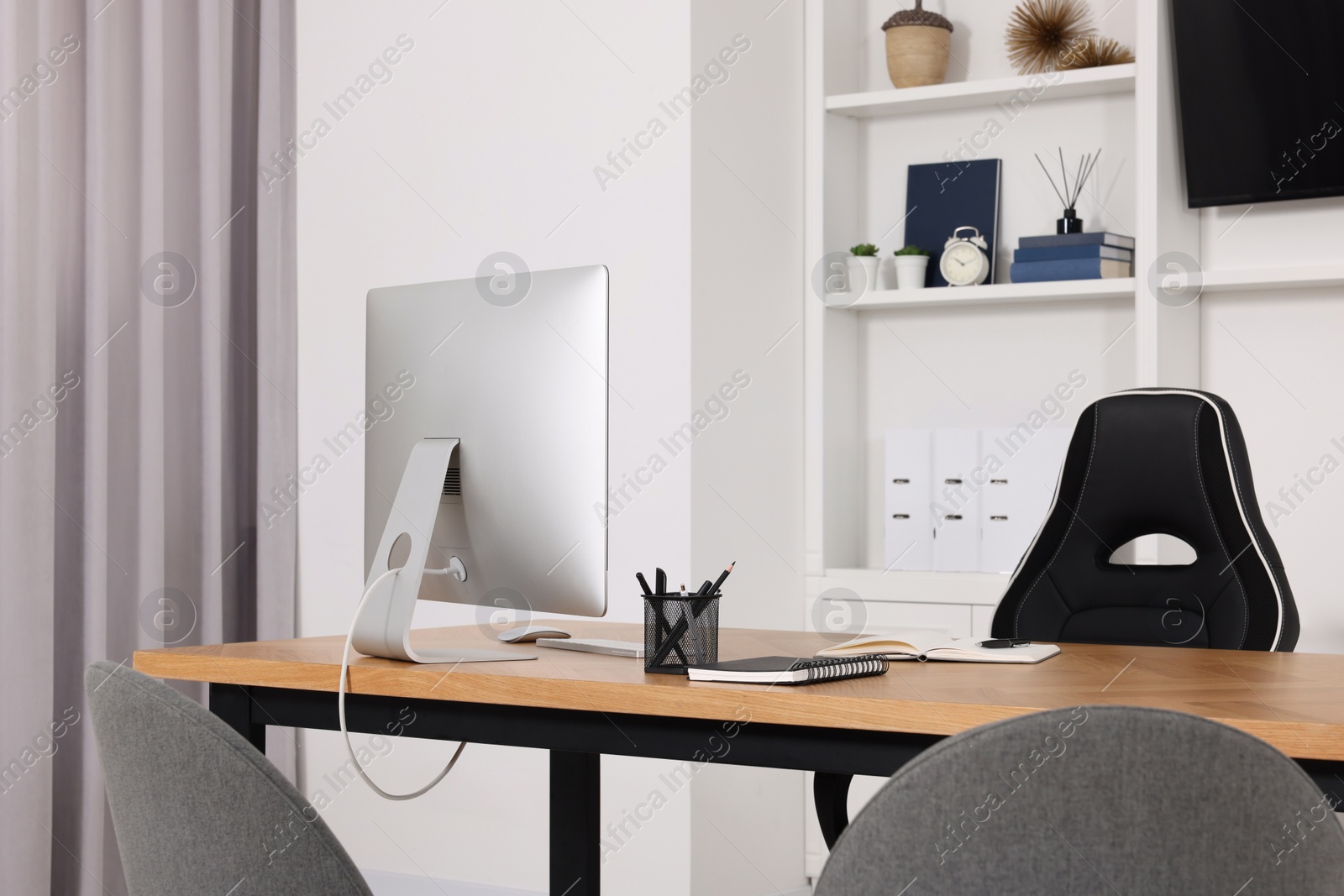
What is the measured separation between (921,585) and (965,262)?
2.90ft

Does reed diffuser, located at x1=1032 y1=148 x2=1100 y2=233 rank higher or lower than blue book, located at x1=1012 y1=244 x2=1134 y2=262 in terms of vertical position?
higher

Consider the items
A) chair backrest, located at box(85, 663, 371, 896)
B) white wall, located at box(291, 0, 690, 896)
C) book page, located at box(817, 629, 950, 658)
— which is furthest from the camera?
white wall, located at box(291, 0, 690, 896)

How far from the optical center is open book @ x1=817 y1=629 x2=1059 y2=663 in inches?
58.8

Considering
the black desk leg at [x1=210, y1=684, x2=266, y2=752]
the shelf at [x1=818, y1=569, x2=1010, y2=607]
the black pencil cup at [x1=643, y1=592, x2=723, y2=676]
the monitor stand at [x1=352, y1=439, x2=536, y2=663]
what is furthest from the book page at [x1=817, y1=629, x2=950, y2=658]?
the shelf at [x1=818, y1=569, x2=1010, y2=607]

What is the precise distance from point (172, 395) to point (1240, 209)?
9.01 ft

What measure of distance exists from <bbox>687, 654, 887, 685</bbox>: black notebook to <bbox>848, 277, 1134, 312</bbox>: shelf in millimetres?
2038

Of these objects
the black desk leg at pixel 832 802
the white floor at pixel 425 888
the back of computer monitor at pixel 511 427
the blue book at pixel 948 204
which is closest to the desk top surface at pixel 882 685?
the back of computer monitor at pixel 511 427

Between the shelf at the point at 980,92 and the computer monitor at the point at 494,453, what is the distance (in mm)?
2070

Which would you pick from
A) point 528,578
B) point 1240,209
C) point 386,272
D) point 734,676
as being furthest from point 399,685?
point 1240,209

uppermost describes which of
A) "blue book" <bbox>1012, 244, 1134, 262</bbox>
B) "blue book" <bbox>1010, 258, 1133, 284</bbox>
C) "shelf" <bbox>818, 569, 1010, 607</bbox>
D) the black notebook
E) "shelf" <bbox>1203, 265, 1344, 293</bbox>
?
"blue book" <bbox>1012, 244, 1134, 262</bbox>

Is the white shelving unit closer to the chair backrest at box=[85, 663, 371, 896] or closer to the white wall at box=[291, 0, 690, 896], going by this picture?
the white wall at box=[291, 0, 690, 896]

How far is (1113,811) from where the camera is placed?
2.27ft

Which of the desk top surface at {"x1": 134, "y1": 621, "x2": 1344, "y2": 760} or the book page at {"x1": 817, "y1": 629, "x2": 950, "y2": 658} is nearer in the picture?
the desk top surface at {"x1": 134, "y1": 621, "x2": 1344, "y2": 760}

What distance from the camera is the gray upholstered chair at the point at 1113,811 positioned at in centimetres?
69
